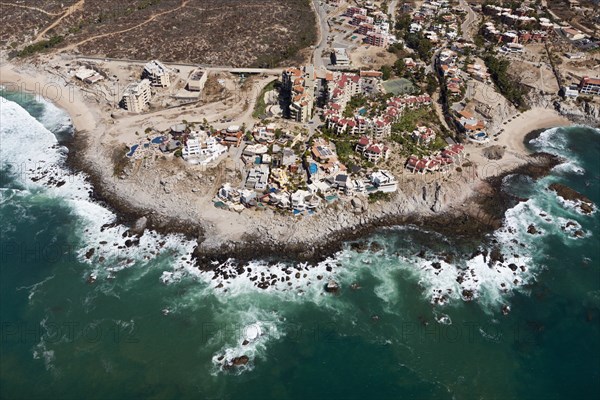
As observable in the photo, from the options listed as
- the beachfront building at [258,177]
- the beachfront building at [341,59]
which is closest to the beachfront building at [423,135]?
the beachfront building at [258,177]

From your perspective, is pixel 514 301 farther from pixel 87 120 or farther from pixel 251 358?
pixel 87 120

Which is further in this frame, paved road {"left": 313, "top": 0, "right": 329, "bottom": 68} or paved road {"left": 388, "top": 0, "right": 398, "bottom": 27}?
paved road {"left": 388, "top": 0, "right": 398, "bottom": 27}

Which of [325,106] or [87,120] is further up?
[325,106]

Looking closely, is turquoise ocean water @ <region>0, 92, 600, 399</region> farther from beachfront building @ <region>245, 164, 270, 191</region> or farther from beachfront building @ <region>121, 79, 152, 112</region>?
beachfront building @ <region>121, 79, 152, 112</region>

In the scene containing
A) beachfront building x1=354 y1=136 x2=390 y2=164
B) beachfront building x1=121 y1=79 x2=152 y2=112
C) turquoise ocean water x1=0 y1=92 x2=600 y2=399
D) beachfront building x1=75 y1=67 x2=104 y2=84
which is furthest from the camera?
beachfront building x1=75 y1=67 x2=104 y2=84

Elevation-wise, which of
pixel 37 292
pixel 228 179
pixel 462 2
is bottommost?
pixel 37 292

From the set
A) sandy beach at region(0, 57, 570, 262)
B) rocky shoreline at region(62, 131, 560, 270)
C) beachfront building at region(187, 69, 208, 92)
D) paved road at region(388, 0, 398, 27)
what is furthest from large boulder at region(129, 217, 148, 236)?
paved road at region(388, 0, 398, 27)

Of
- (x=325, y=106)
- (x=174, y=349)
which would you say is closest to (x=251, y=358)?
(x=174, y=349)

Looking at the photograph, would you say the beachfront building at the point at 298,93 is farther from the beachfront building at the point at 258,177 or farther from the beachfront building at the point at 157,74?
the beachfront building at the point at 157,74
